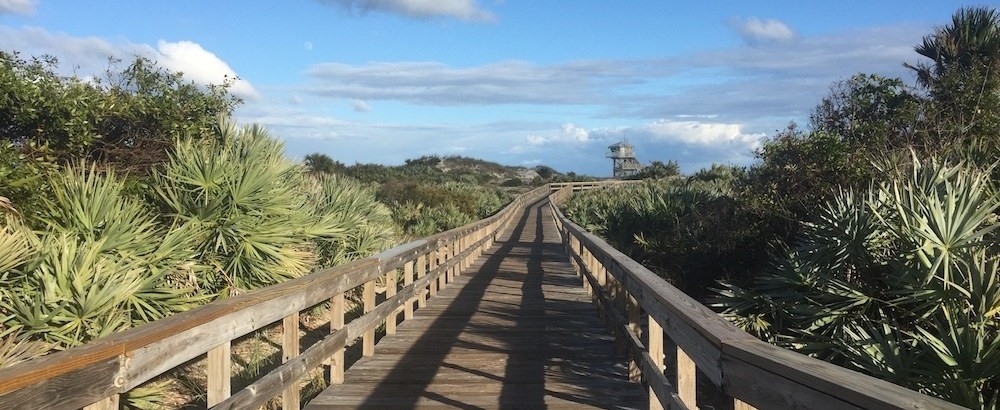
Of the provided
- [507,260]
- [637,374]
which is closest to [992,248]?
[637,374]

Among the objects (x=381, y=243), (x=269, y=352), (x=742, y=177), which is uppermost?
(x=742, y=177)

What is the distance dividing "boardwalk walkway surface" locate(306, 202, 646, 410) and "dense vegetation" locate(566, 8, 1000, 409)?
154 centimetres

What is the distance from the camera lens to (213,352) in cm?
371

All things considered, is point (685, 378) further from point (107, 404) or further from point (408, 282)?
point (408, 282)

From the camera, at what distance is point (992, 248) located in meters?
5.76

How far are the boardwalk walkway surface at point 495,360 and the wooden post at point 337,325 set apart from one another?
0.35 feet

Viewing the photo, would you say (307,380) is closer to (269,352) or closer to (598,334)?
(269,352)

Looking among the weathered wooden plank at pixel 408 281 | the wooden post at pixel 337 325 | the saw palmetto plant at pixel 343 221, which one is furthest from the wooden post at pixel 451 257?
the wooden post at pixel 337 325

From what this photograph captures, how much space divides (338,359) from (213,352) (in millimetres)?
2424

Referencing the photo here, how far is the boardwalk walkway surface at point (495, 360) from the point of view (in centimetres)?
571

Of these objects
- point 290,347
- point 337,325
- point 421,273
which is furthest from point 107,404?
point 421,273

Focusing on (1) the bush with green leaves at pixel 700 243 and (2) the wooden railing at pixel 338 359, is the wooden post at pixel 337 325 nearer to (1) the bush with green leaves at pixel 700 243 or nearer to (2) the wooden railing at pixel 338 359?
(2) the wooden railing at pixel 338 359

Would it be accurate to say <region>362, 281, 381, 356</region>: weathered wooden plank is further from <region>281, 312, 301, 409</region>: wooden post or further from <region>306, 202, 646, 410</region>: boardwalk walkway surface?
<region>281, 312, 301, 409</region>: wooden post

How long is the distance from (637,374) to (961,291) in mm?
2333
